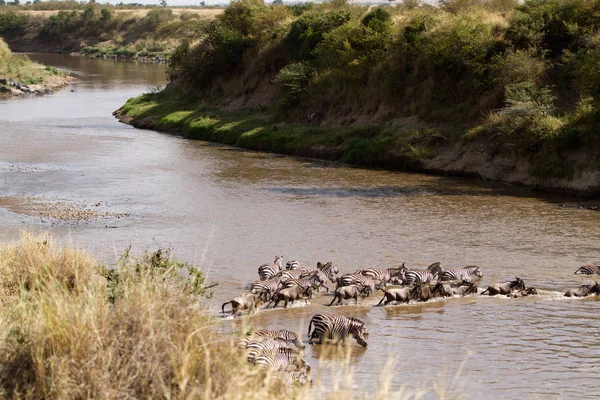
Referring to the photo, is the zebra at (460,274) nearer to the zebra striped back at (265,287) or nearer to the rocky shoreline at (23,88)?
the zebra striped back at (265,287)

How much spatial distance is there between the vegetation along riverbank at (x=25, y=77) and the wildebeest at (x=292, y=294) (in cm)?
4957

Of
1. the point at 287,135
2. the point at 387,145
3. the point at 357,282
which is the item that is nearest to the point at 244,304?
the point at 357,282

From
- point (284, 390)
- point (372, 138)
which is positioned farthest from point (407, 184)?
point (284, 390)

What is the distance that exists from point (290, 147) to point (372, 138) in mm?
3706

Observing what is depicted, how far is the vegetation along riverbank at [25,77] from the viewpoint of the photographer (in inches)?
2456

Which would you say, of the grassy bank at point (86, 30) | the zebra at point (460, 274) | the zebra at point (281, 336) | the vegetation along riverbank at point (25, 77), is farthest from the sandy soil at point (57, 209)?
the grassy bank at point (86, 30)

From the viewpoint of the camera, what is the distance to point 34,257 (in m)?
14.1

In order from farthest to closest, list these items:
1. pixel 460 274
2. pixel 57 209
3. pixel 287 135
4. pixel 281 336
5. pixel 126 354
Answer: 1. pixel 287 135
2. pixel 57 209
3. pixel 460 274
4. pixel 281 336
5. pixel 126 354

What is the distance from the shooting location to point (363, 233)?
22219 mm

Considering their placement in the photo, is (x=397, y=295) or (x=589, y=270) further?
(x=589, y=270)

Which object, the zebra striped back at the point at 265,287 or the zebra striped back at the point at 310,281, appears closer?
the zebra striped back at the point at 265,287

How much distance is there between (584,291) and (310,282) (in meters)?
5.08

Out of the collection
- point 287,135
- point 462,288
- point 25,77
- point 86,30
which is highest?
point 86,30

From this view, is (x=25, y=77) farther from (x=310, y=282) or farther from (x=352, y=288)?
(x=352, y=288)
